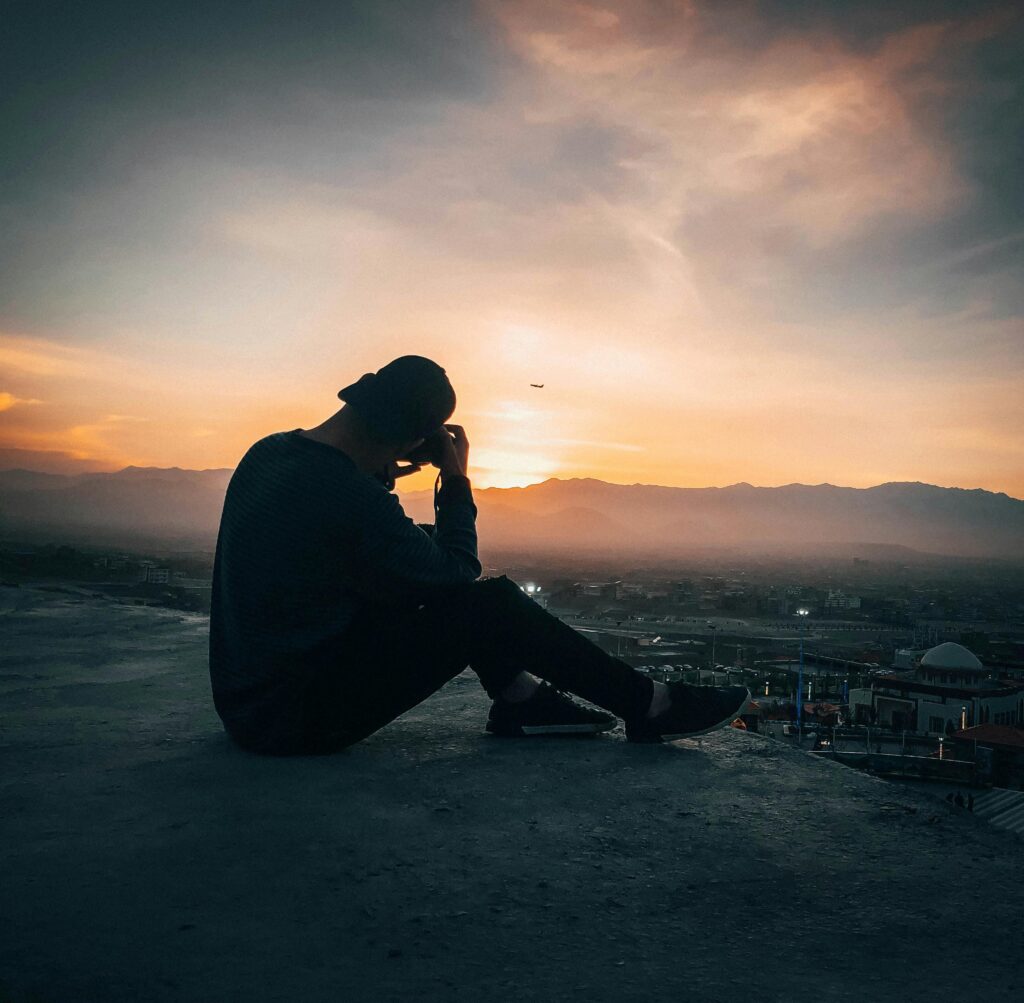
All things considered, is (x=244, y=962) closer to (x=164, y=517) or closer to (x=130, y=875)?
(x=130, y=875)

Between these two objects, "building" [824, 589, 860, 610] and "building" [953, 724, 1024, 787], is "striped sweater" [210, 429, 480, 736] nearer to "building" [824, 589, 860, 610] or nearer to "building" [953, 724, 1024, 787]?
"building" [953, 724, 1024, 787]

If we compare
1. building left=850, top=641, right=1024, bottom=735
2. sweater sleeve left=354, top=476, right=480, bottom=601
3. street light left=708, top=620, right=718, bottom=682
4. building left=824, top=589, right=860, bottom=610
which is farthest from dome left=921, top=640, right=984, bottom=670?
building left=824, top=589, right=860, bottom=610

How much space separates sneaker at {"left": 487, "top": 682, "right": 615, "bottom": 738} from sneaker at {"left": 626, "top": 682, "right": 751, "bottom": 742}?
0.14m

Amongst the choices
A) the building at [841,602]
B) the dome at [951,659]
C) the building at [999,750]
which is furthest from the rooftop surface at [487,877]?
the building at [841,602]

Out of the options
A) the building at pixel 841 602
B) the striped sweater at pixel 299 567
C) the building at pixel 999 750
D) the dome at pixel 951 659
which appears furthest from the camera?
the building at pixel 841 602

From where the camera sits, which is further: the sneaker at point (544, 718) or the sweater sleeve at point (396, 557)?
the sneaker at point (544, 718)

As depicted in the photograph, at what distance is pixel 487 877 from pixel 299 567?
886 millimetres

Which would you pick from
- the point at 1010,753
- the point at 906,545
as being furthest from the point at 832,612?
the point at 906,545

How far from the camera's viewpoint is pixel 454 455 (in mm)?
2316

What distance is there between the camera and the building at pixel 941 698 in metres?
21.5

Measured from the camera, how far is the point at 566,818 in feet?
4.99

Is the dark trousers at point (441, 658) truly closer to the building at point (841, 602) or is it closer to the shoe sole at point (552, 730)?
the shoe sole at point (552, 730)

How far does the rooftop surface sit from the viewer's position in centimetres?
92

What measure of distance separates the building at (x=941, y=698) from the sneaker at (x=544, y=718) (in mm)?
22255
